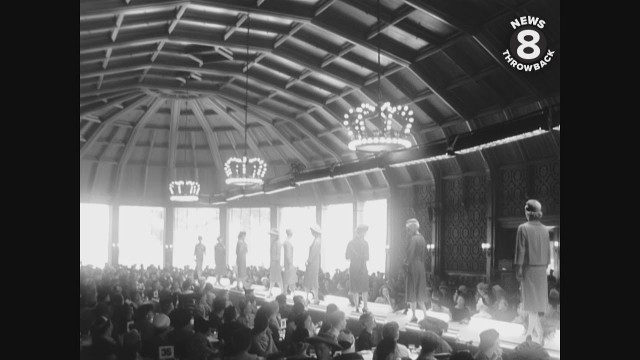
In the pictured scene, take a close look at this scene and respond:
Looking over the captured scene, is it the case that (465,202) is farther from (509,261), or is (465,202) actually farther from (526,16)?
(526,16)

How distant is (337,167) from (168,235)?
14.0 metres

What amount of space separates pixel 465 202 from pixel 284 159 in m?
12.0

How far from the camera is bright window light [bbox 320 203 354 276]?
2528cm

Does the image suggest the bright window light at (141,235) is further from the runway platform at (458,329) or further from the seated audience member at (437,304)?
the seated audience member at (437,304)

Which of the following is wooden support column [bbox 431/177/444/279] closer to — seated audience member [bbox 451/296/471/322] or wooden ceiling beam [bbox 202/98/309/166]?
seated audience member [bbox 451/296/471/322]

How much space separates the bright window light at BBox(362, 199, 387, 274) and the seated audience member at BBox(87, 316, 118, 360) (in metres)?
15.8

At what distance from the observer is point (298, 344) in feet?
23.9

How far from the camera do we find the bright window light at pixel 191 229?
3122 centimetres

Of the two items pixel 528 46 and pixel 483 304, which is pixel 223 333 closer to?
pixel 483 304

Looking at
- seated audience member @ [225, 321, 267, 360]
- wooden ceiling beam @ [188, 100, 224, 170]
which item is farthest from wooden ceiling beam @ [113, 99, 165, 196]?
seated audience member @ [225, 321, 267, 360]

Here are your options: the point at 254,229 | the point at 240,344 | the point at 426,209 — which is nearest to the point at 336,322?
the point at 240,344
